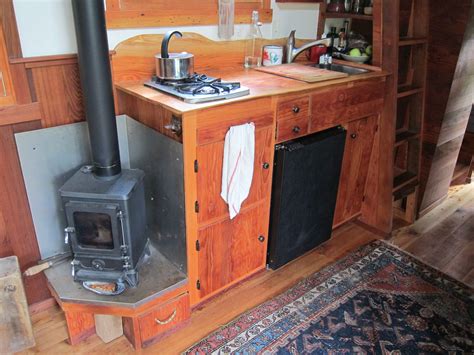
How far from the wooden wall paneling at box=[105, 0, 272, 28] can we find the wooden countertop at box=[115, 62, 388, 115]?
0.91ft

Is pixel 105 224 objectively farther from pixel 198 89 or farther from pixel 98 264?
pixel 198 89

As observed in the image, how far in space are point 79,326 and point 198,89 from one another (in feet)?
3.90

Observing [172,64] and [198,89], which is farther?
[172,64]

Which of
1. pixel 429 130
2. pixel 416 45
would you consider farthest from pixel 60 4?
pixel 429 130

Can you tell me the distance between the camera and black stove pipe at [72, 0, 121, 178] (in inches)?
56.5

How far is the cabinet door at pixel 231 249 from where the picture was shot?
1.86m

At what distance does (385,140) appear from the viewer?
247 centimetres

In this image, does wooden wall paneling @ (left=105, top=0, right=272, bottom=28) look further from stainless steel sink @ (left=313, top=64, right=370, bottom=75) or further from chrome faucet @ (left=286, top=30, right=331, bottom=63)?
stainless steel sink @ (left=313, top=64, right=370, bottom=75)

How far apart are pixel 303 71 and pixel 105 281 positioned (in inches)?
59.5

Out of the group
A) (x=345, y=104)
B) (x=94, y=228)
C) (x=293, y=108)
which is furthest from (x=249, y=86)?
(x=94, y=228)

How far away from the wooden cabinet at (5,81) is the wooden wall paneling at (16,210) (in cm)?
11

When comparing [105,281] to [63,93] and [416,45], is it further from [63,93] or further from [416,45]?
[416,45]

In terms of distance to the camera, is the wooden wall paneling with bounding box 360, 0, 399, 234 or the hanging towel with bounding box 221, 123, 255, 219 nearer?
the hanging towel with bounding box 221, 123, 255, 219

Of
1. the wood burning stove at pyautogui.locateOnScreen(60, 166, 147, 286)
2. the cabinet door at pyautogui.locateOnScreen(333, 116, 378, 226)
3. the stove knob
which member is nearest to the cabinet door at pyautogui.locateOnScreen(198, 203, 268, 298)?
the wood burning stove at pyautogui.locateOnScreen(60, 166, 147, 286)
